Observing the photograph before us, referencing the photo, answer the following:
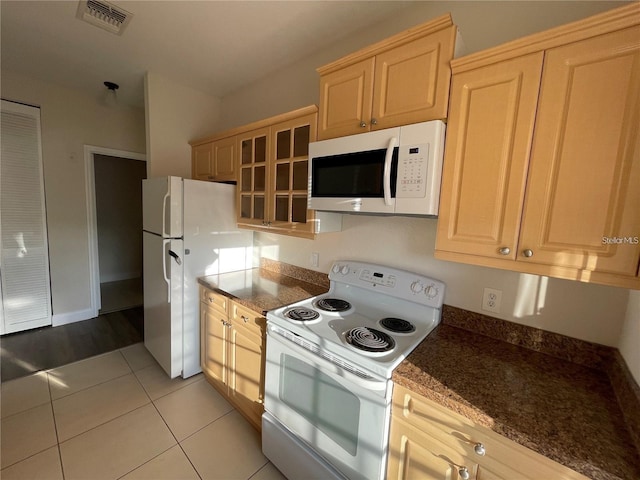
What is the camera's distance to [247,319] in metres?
1.71

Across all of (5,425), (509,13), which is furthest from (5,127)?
(509,13)

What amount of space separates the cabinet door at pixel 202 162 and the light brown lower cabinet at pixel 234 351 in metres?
1.14

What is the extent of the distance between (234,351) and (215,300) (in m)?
0.40

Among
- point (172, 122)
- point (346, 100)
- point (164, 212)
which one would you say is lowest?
point (164, 212)

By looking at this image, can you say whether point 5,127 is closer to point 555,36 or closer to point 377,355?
point 377,355

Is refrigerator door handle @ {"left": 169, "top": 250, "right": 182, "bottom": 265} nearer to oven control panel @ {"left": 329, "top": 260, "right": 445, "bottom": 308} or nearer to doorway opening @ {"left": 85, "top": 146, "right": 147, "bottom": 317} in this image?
oven control panel @ {"left": 329, "top": 260, "right": 445, "bottom": 308}

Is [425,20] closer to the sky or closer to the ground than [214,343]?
closer to the sky

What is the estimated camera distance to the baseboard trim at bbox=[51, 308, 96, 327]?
305 centimetres

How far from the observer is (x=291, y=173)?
6.01 feet

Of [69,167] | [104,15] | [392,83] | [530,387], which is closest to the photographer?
[530,387]

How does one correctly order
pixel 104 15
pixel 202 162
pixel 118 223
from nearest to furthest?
1. pixel 104 15
2. pixel 202 162
3. pixel 118 223

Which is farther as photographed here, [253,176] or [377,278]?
[253,176]

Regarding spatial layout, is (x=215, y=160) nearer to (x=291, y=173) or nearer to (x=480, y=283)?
(x=291, y=173)

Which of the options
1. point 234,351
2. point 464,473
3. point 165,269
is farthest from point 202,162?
point 464,473
